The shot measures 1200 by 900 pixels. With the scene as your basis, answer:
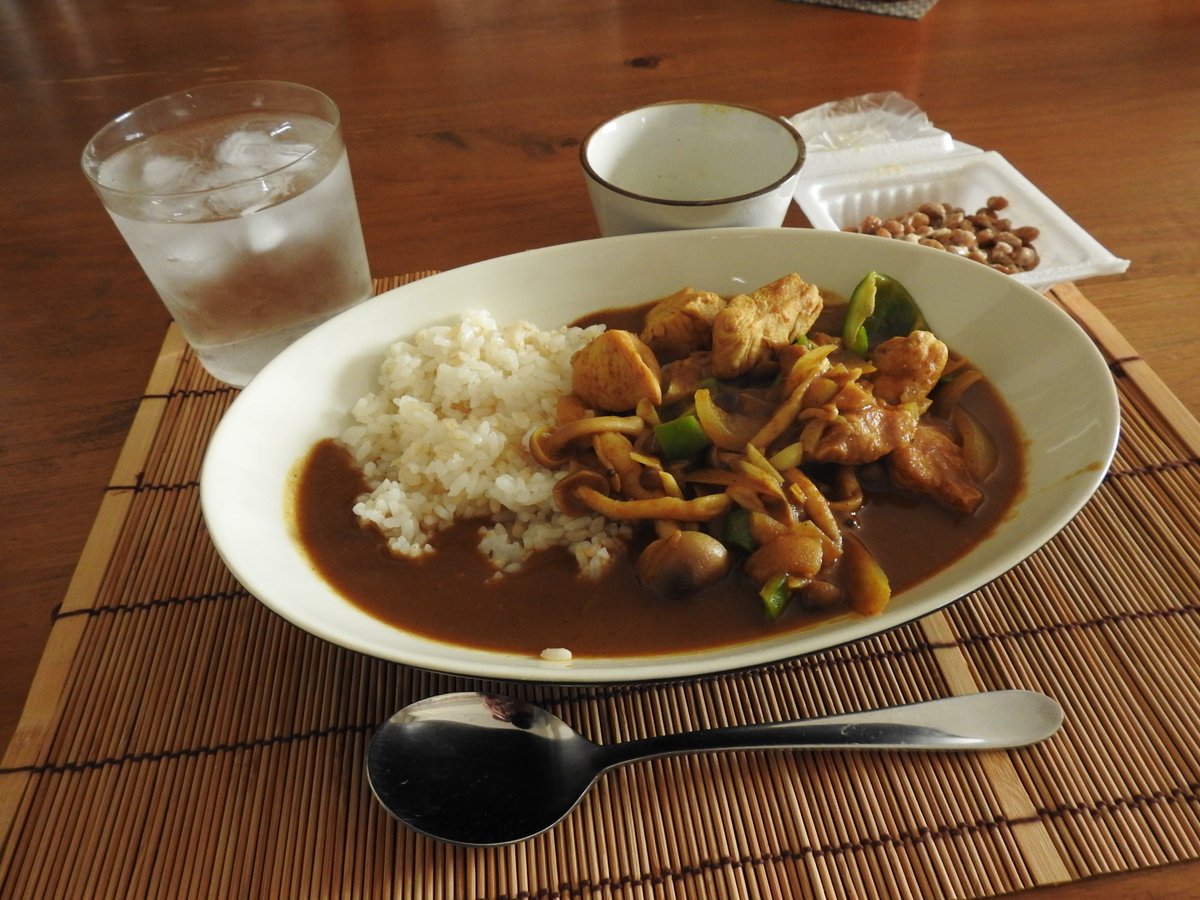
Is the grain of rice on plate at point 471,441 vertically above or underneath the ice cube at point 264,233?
underneath

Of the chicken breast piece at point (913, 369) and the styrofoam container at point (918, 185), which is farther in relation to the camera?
the styrofoam container at point (918, 185)

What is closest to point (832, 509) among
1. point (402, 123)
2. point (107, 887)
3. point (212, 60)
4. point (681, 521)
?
point (681, 521)

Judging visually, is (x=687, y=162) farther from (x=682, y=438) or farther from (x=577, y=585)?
(x=577, y=585)

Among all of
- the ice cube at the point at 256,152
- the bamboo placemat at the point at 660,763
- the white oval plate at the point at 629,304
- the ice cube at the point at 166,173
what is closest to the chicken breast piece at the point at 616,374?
the white oval plate at the point at 629,304


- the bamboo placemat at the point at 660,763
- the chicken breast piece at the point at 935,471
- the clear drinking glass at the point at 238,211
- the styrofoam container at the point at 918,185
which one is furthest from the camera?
the styrofoam container at the point at 918,185

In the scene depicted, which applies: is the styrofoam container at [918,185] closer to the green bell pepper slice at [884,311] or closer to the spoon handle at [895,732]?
the green bell pepper slice at [884,311]

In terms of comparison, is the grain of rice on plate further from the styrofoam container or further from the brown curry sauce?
the styrofoam container

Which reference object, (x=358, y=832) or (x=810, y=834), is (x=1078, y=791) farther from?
(x=358, y=832)
